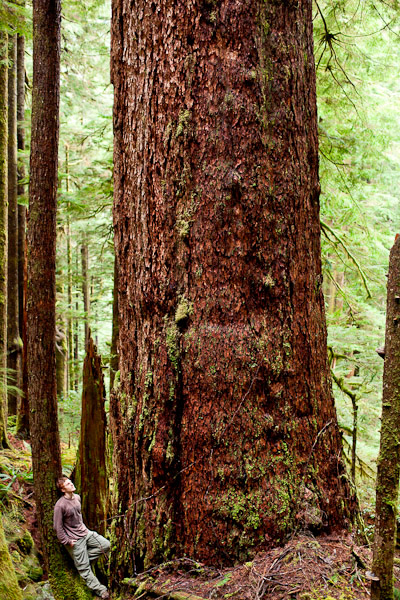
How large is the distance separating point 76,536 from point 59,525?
0.39 meters

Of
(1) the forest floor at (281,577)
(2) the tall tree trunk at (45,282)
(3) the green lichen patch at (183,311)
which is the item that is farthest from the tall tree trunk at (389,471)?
(2) the tall tree trunk at (45,282)

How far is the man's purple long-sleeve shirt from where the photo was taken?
6.47 meters

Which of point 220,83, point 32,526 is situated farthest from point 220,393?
point 32,526

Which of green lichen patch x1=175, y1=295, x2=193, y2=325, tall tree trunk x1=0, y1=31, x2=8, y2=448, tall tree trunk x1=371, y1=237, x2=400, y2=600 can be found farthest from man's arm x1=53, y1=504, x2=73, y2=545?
tall tree trunk x1=371, y1=237, x2=400, y2=600

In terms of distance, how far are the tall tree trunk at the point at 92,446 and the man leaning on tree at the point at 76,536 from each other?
429 millimetres

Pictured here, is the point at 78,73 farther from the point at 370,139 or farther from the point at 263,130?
the point at 263,130

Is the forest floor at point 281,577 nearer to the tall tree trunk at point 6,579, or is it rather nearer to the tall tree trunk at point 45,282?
the tall tree trunk at point 6,579

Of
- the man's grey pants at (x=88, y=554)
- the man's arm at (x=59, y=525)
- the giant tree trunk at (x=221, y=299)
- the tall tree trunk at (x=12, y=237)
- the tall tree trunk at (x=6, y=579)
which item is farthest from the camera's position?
the tall tree trunk at (x=12, y=237)

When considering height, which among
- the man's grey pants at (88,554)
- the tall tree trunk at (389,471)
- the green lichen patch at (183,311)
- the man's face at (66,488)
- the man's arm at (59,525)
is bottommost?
the man's grey pants at (88,554)

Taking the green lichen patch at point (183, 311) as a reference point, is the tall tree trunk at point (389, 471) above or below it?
below

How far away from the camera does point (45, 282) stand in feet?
20.7

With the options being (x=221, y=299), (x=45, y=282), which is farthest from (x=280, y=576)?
(x=45, y=282)

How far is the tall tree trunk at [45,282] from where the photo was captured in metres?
5.95

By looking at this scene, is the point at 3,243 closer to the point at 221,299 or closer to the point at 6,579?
the point at 6,579
